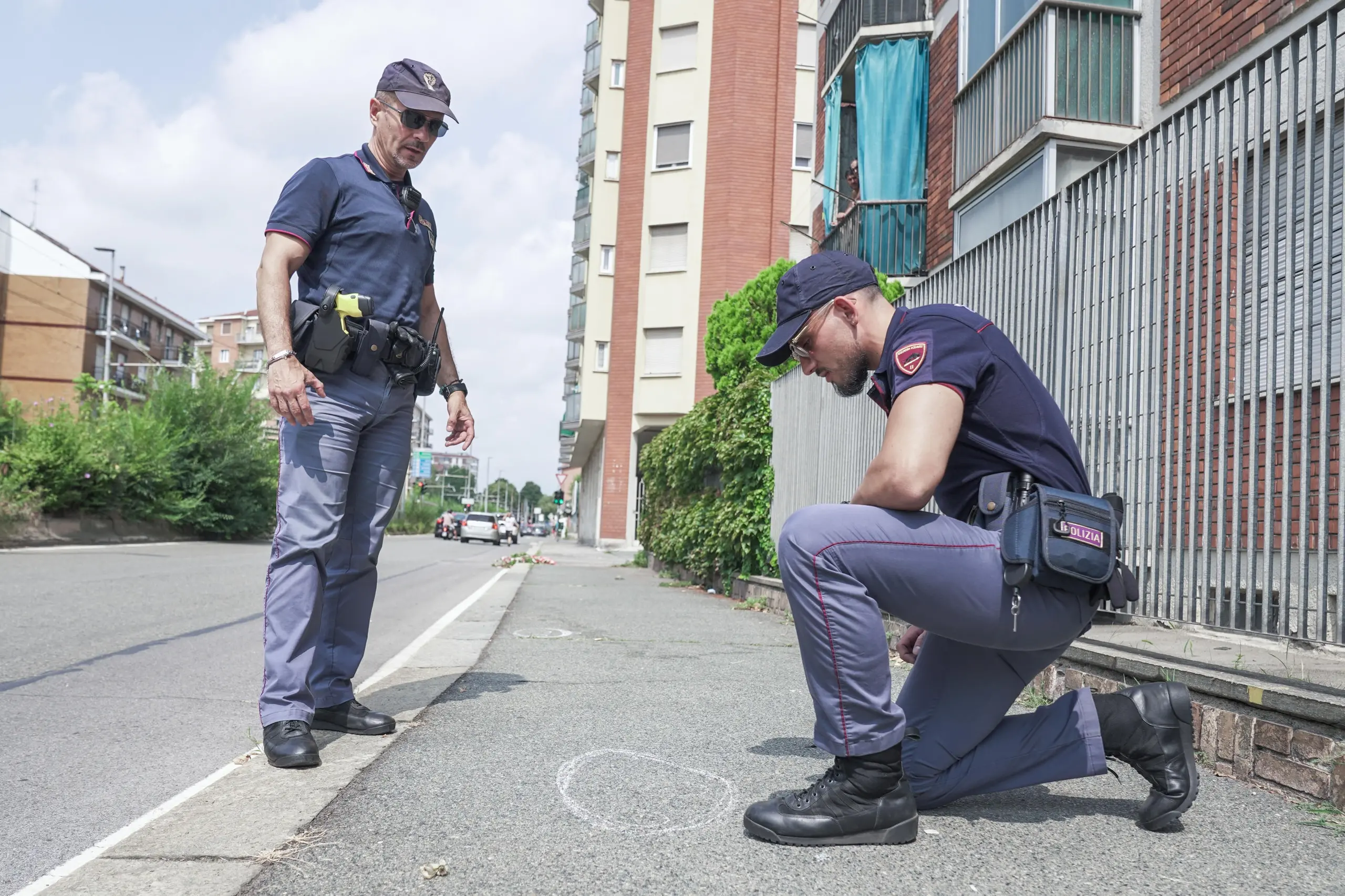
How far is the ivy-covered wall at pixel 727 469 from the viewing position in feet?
36.8

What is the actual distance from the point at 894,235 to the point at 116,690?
1279 centimetres

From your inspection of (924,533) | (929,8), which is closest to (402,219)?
(924,533)

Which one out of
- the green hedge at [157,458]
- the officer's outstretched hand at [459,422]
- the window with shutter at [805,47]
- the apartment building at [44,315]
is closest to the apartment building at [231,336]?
the apartment building at [44,315]

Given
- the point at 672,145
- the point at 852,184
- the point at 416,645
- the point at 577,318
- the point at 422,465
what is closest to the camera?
the point at 416,645

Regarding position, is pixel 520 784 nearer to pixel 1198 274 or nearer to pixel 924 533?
pixel 924 533

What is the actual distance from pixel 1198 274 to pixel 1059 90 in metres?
7.53

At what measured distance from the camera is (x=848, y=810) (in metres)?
2.47

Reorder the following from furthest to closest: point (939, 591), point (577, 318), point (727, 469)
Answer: point (577, 318) → point (727, 469) → point (939, 591)

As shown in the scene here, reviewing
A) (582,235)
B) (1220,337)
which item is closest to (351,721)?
(1220,337)

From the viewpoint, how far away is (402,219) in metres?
3.73

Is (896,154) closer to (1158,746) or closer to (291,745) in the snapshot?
(1158,746)

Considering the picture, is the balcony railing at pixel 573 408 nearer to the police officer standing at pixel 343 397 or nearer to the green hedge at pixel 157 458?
the green hedge at pixel 157 458

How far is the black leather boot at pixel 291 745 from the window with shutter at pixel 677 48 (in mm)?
36404

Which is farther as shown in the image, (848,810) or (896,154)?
(896,154)
